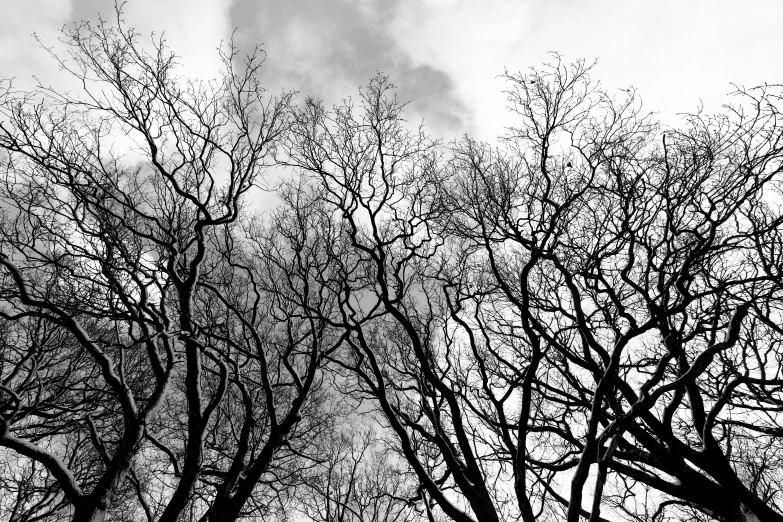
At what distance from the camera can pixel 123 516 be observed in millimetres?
12258

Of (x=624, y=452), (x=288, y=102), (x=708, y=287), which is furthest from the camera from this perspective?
(x=288, y=102)

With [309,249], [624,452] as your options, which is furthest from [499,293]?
[309,249]

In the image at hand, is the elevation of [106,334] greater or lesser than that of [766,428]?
greater

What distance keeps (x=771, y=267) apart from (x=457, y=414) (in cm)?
553

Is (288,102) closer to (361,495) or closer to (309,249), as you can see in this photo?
(309,249)

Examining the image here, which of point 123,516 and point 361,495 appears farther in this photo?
point 123,516

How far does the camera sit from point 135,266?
760 cm

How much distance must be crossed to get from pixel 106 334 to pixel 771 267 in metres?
11.9

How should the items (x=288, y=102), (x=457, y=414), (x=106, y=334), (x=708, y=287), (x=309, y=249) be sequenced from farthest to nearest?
(x=106, y=334)
(x=309, y=249)
(x=288, y=102)
(x=708, y=287)
(x=457, y=414)

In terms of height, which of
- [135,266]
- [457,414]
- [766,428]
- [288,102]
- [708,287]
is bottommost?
[457,414]

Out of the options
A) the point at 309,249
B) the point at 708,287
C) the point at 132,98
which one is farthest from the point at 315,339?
the point at 708,287

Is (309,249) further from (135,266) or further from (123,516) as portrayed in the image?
(123,516)

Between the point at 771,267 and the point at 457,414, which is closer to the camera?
the point at 457,414

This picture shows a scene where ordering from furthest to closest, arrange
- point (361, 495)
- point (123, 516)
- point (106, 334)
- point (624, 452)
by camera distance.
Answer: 1. point (123, 516)
2. point (361, 495)
3. point (106, 334)
4. point (624, 452)
